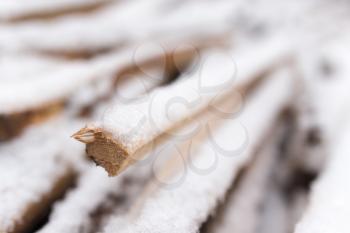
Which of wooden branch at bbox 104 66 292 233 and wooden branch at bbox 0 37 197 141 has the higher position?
wooden branch at bbox 0 37 197 141

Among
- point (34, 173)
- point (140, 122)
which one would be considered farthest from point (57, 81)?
point (140, 122)

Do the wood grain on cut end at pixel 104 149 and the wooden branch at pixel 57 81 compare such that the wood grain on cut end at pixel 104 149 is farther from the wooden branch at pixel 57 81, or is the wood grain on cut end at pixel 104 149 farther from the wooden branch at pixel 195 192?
the wooden branch at pixel 57 81

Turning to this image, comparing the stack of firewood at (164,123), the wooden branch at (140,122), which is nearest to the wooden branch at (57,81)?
the stack of firewood at (164,123)

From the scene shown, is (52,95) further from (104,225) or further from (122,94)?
(104,225)

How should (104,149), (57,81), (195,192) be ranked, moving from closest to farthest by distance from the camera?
(104,149)
(195,192)
(57,81)

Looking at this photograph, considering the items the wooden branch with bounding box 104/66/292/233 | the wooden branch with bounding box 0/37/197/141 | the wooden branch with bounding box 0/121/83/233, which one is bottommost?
the wooden branch with bounding box 104/66/292/233

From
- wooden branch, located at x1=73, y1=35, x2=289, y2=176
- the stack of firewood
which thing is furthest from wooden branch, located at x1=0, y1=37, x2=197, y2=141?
wooden branch, located at x1=73, y1=35, x2=289, y2=176

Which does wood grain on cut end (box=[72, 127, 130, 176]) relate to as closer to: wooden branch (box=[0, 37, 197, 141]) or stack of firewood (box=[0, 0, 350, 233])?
stack of firewood (box=[0, 0, 350, 233])

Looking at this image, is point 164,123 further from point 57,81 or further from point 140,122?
point 57,81

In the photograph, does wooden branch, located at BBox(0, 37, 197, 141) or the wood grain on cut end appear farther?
wooden branch, located at BBox(0, 37, 197, 141)
